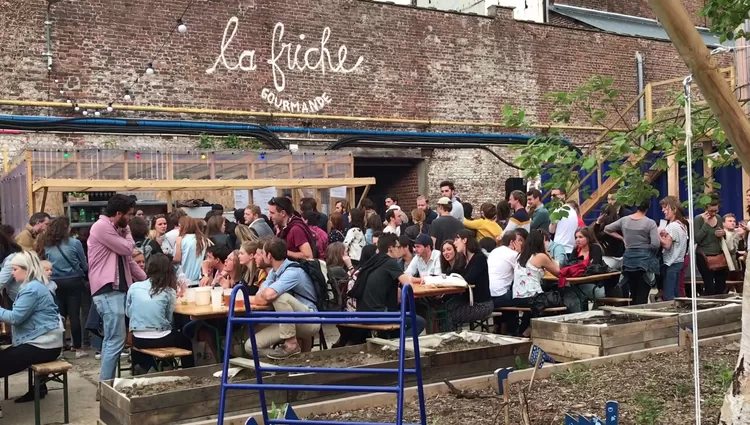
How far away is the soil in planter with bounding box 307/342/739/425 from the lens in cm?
497

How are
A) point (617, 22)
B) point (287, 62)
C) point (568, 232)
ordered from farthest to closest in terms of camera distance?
point (617, 22)
point (287, 62)
point (568, 232)

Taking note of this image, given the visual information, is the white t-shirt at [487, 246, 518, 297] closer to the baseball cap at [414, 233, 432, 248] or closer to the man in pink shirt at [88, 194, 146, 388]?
the baseball cap at [414, 233, 432, 248]

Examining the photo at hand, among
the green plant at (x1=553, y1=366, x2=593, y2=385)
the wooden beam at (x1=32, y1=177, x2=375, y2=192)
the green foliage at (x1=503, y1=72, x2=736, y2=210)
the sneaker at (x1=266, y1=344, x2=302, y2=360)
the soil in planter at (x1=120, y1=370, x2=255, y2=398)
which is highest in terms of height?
the wooden beam at (x1=32, y1=177, x2=375, y2=192)

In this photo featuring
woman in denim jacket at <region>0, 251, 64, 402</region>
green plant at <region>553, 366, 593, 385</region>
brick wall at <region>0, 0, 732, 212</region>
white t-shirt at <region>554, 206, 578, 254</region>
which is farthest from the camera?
brick wall at <region>0, 0, 732, 212</region>

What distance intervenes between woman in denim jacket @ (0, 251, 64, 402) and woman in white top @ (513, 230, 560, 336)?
4377 millimetres

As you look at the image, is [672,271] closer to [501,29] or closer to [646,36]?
[501,29]

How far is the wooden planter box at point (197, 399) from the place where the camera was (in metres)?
4.97

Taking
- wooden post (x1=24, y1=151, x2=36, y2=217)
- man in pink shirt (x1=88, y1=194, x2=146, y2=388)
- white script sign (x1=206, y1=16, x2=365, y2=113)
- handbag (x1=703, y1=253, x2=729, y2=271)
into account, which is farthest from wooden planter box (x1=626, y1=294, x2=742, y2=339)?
white script sign (x1=206, y1=16, x2=365, y2=113)

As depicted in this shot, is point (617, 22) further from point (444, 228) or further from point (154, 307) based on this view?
point (154, 307)

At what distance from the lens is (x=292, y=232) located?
8141mm

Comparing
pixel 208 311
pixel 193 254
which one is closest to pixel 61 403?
pixel 208 311

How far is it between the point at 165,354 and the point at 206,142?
9383 millimetres

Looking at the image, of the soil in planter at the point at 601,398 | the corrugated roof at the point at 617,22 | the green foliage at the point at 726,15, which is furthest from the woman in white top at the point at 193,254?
the corrugated roof at the point at 617,22

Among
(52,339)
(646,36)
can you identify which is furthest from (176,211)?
(646,36)
